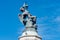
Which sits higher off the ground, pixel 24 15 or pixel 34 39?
pixel 24 15

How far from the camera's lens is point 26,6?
5341 cm

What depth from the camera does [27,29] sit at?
2046 inches

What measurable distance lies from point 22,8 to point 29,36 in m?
4.52

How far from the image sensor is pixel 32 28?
5206cm

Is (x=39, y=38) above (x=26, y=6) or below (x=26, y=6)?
below

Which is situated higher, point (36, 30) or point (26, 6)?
point (26, 6)

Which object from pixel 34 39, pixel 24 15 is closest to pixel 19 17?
pixel 24 15

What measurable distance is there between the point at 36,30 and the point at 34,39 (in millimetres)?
2035

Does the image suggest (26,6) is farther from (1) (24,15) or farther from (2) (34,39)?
(2) (34,39)

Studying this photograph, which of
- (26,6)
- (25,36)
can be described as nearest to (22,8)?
(26,6)

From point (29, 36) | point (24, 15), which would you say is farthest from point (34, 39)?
point (24, 15)

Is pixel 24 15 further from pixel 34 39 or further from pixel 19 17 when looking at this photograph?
pixel 34 39

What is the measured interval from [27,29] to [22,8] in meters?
3.24

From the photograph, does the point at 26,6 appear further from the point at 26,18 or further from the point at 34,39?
the point at 34,39
